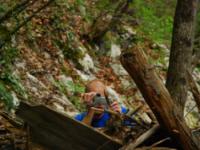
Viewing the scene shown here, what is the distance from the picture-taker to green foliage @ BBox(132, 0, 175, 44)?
733 inches

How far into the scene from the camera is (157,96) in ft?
15.7

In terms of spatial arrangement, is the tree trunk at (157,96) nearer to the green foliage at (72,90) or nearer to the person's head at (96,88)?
the person's head at (96,88)

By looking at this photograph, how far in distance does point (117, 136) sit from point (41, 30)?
8.47m

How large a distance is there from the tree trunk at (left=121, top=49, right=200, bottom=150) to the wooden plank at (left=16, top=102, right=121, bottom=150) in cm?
47

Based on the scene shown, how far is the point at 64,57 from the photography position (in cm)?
1376

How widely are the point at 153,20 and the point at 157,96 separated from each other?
14956 millimetres

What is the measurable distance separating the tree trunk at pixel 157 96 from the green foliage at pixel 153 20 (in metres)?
13.3

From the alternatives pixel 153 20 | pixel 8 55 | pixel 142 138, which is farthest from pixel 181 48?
pixel 153 20

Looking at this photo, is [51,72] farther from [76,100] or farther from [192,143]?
[192,143]

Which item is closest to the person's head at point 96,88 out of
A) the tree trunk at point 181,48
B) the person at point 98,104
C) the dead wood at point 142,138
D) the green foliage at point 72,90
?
the person at point 98,104

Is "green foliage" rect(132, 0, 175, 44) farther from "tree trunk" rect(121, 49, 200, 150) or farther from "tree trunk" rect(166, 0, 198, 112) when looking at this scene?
"tree trunk" rect(121, 49, 200, 150)

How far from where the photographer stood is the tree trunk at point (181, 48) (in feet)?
22.5

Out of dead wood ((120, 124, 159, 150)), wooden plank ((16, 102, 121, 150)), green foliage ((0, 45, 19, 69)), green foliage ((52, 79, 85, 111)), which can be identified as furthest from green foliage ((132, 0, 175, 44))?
dead wood ((120, 124, 159, 150))

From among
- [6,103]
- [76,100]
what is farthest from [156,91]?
[76,100]
